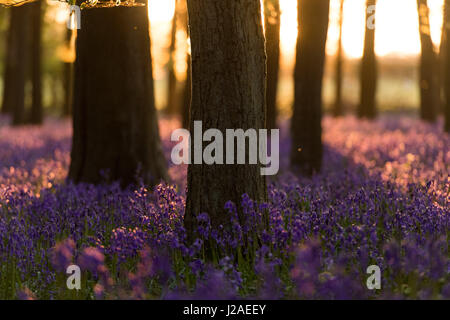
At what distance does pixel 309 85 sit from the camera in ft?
32.4

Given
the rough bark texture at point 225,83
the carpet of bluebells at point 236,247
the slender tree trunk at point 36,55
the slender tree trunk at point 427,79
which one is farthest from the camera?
the slender tree trunk at point 36,55

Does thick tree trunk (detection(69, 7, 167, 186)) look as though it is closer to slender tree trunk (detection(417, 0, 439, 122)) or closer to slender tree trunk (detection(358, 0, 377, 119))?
slender tree trunk (detection(417, 0, 439, 122))

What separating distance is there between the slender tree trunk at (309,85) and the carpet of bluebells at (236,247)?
8.23ft

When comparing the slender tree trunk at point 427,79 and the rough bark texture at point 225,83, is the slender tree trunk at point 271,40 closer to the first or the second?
the rough bark texture at point 225,83

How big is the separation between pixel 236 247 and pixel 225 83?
1.51 m

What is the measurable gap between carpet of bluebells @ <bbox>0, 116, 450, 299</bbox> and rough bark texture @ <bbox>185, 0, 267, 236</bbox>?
258 mm

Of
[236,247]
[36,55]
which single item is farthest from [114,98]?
[36,55]

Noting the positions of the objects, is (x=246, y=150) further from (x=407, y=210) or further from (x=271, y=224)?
(x=407, y=210)

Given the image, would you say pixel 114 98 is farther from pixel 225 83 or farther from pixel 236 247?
pixel 236 247

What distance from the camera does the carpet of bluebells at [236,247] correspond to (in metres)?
4.07

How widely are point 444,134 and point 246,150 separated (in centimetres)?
1132

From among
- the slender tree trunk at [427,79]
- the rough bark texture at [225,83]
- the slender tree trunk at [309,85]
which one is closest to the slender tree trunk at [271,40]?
the slender tree trunk at [309,85]

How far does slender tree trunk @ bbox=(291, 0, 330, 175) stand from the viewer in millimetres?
9648
